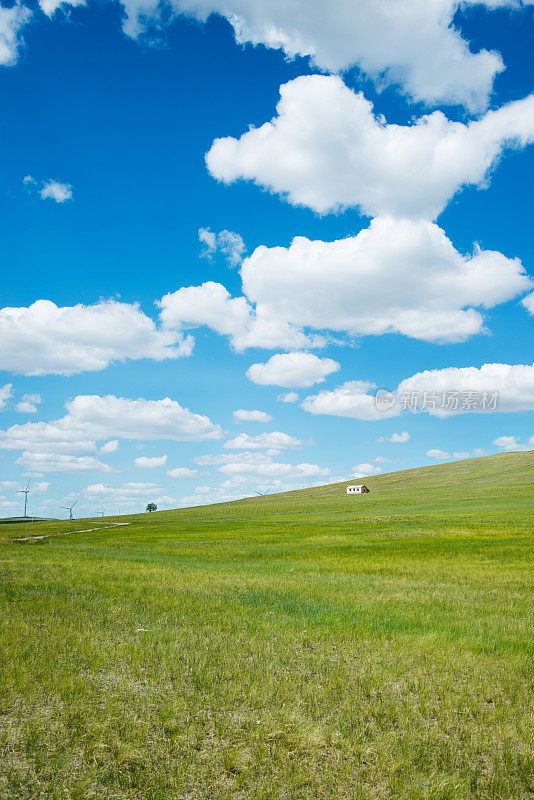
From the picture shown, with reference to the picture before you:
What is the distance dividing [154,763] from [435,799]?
323 cm

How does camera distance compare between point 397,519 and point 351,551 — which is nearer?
point 351,551

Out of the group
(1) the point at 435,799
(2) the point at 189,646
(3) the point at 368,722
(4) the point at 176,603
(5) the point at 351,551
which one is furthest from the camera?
(5) the point at 351,551

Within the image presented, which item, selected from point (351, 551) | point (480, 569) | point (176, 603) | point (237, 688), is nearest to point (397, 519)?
point (351, 551)

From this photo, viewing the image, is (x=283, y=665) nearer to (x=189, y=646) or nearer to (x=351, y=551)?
(x=189, y=646)

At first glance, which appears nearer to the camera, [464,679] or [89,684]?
[89,684]

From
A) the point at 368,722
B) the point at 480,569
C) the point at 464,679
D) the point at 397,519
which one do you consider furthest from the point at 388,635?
the point at 397,519

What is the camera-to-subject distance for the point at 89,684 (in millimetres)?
7285

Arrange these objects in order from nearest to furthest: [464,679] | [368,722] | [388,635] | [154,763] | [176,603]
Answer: [154,763]
[368,722]
[464,679]
[388,635]
[176,603]

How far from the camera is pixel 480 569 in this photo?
71.4 ft

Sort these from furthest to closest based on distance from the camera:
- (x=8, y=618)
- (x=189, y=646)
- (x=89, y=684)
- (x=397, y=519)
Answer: (x=397, y=519) → (x=8, y=618) → (x=189, y=646) → (x=89, y=684)

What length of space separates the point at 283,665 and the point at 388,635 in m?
3.11

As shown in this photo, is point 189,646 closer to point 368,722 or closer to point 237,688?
point 237,688

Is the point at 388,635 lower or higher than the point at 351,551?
higher

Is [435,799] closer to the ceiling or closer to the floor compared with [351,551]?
closer to the ceiling
